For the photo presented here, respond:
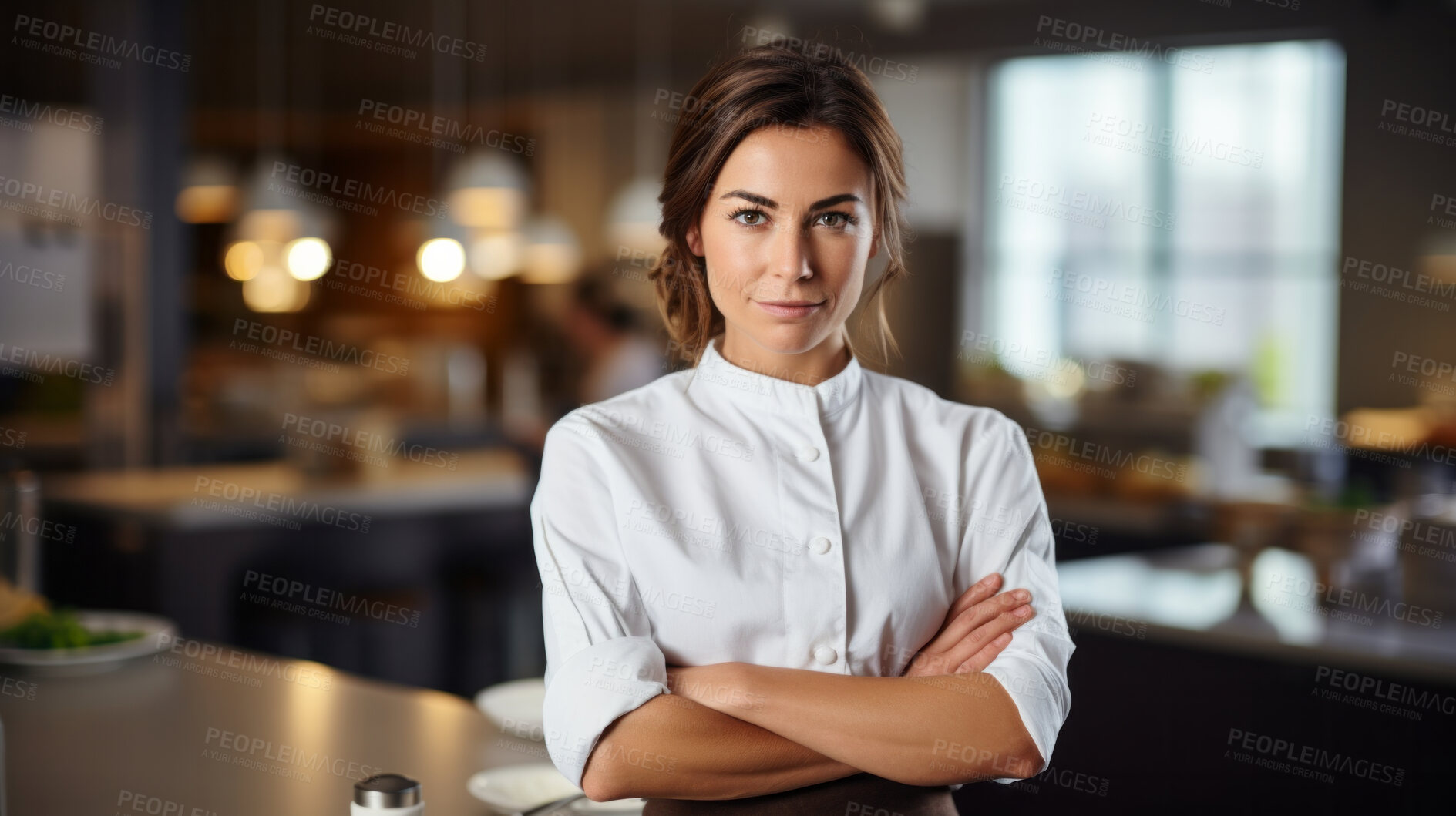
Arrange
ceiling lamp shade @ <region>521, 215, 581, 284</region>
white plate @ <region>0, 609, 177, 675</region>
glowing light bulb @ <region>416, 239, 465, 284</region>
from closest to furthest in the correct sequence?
white plate @ <region>0, 609, 177, 675</region> → glowing light bulb @ <region>416, 239, 465, 284</region> → ceiling lamp shade @ <region>521, 215, 581, 284</region>

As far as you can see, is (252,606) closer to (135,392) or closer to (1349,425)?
(135,392)

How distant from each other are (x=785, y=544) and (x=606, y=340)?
402 cm

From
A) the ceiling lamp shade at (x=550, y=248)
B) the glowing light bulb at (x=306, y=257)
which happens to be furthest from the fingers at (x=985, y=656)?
the ceiling lamp shade at (x=550, y=248)

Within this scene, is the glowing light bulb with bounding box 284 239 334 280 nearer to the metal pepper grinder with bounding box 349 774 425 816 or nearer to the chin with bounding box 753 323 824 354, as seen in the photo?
the metal pepper grinder with bounding box 349 774 425 816

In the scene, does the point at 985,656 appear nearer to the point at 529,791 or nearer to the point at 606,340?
the point at 529,791

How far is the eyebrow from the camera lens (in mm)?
1156

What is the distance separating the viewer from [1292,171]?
7.59m

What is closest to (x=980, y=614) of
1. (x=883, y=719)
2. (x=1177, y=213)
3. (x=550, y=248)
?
(x=883, y=719)

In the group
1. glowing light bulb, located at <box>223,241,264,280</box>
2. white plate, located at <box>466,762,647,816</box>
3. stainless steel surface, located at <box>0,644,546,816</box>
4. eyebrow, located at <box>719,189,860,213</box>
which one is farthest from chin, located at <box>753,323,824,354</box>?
glowing light bulb, located at <box>223,241,264,280</box>

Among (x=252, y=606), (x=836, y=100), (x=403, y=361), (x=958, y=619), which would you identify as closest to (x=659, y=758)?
(x=958, y=619)

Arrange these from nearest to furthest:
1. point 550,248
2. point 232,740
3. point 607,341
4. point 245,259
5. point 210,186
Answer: point 232,740 → point 607,341 → point 550,248 → point 245,259 → point 210,186

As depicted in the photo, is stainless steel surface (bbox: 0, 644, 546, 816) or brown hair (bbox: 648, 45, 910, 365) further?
stainless steel surface (bbox: 0, 644, 546, 816)

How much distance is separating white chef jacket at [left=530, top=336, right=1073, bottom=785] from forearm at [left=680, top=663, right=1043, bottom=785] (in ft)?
0.12

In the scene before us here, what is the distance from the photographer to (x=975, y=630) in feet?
4.00
